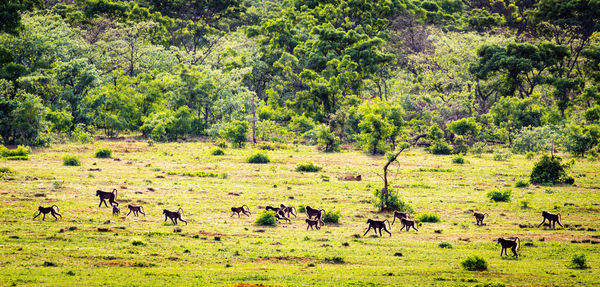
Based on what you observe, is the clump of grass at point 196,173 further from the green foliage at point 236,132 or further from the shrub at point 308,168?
the green foliage at point 236,132

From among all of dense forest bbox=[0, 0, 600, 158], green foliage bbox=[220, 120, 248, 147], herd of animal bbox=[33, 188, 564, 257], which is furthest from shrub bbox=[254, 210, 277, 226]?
Answer: green foliage bbox=[220, 120, 248, 147]

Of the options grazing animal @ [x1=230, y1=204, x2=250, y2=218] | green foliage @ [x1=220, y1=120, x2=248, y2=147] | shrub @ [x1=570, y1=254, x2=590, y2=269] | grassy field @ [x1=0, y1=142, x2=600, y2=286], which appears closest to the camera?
grassy field @ [x1=0, y1=142, x2=600, y2=286]

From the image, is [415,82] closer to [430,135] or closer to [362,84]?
[362,84]

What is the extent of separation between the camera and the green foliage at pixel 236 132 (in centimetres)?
6427

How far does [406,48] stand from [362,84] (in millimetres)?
18696

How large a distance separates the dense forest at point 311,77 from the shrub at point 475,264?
41149mm

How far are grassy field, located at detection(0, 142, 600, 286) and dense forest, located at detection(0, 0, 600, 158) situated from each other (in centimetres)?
1659

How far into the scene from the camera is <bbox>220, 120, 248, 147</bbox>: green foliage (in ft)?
211

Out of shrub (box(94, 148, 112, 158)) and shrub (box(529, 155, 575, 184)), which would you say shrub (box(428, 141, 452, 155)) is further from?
shrub (box(94, 148, 112, 158))

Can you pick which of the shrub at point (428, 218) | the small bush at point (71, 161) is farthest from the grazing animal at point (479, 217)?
the small bush at point (71, 161)

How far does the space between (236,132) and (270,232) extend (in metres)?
39.8

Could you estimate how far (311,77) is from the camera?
80188 millimetres

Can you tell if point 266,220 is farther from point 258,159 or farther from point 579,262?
point 258,159

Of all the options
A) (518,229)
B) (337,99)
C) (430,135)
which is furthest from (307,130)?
(518,229)
